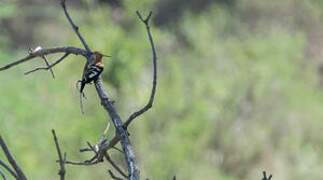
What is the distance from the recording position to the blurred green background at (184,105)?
30.2 feet

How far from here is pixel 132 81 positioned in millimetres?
9625

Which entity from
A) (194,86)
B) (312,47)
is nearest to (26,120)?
(194,86)

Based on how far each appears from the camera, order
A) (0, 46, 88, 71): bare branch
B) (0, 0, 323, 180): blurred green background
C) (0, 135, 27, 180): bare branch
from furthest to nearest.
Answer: (0, 0, 323, 180): blurred green background
(0, 46, 88, 71): bare branch
(0, 135, 27, 180): bare branch

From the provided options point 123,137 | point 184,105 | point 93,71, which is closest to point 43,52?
point 93,71

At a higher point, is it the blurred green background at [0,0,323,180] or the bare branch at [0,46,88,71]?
the blurred green background at [0,0,323,180]

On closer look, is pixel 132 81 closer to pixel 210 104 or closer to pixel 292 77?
pixel 210 104

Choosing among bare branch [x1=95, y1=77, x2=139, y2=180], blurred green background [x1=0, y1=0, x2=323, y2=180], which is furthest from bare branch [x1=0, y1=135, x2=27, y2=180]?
blurred green background [x1=0, y1=0, x2=323, y2=180]

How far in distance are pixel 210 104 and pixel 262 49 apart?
6.42ft

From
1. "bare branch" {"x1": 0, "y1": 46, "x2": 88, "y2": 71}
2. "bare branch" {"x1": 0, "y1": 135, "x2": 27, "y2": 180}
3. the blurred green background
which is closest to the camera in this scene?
"bare branch" {"x1": 0, "y1": 135, "x2": 27, "y2": 180}

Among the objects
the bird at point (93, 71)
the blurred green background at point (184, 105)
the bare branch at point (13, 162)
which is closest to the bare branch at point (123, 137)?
the bird at point (93, 71)

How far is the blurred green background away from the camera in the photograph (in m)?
9.20

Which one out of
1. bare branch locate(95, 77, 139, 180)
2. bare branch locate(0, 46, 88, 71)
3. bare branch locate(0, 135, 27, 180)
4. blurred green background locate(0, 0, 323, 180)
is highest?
blurred green background locate(0, 0, 323, 180)

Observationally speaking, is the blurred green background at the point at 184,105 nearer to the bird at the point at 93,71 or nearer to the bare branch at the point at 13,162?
the bird at the point at 93,71

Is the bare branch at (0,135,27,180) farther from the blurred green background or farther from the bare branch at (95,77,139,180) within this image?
the blurred green background
